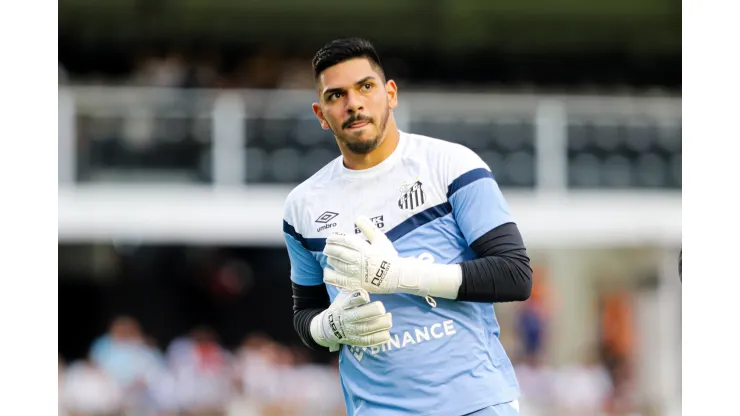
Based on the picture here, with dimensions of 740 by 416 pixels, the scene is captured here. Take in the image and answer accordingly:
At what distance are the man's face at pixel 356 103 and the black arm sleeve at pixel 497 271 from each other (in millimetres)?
507

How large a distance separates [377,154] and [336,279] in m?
0.49

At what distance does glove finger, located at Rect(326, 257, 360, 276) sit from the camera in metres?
3.75

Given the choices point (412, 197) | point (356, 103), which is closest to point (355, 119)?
point (356, 103)

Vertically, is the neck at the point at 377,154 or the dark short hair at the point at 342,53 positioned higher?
the dark short hair at the point at 342,53

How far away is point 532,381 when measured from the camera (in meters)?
13.4

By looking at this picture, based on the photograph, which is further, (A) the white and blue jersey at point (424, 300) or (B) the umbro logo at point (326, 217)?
(B) the umbro logo at point (326, 217)

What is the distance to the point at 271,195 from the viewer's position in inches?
554

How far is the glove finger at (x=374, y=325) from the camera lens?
377cm

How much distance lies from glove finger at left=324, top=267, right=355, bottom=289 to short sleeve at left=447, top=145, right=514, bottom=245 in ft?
1.36

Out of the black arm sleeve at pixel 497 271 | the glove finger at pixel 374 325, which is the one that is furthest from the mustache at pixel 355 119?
the glove finger at pixel 374 325

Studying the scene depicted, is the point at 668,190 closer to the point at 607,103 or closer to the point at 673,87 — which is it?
the point at 607,103

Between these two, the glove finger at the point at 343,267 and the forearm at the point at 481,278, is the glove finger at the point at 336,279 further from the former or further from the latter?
the forearm at the point at 481,278

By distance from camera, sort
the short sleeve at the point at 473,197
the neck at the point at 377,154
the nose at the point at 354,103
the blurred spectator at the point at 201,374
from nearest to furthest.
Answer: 1. the short sleeve at the point at 473,197
2. the nose at the point at 354,103
3. the neck at the point at 377,154
4. the blurred spectator at the point at 201,374

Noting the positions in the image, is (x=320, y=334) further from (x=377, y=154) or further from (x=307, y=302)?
(x=377, y=154)
